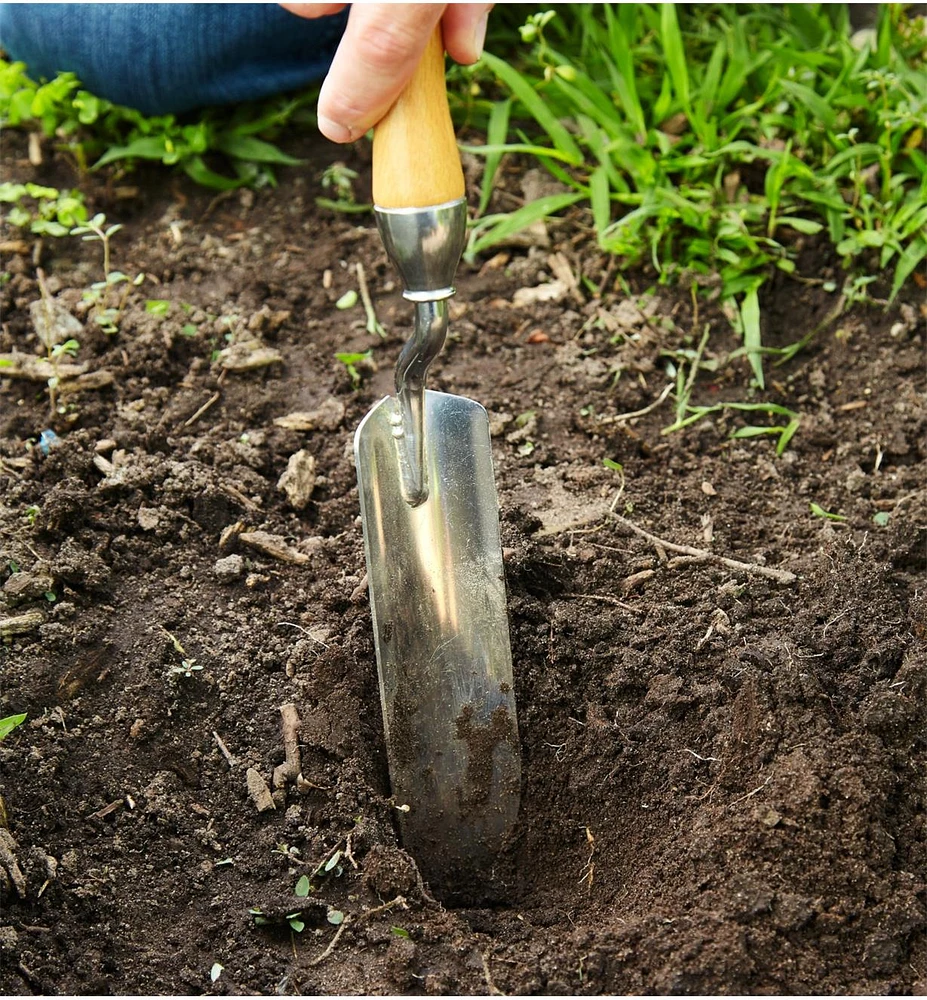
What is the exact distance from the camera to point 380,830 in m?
1.54

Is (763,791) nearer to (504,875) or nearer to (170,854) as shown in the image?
(504,875)

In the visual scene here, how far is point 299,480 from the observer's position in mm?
1954

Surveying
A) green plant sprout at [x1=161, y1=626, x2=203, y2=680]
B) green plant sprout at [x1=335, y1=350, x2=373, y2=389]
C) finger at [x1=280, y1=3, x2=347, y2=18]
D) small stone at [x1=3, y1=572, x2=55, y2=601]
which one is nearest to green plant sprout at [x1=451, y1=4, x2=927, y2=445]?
green plant sprout at [x1=335, y1=350, x2=373, y2=389]

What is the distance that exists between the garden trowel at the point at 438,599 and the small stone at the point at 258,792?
183 mm

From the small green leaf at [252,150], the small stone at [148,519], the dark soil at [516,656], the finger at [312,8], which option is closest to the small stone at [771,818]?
the dark soil at [516,656]

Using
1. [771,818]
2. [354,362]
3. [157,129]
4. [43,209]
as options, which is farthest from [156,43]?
[771,818]

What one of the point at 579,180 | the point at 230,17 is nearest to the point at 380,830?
the point at 579,180

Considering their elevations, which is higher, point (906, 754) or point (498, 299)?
point (498, 299)

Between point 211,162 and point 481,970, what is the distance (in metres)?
2.02

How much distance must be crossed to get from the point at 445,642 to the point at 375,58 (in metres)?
0.84

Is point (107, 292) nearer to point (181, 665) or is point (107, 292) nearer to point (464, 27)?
point (181, 665)

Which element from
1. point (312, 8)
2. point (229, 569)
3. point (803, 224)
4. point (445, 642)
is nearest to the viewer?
point (445, 642)

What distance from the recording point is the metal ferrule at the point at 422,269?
148 centimetres

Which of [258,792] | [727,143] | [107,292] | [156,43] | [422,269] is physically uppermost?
[156,43]
